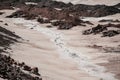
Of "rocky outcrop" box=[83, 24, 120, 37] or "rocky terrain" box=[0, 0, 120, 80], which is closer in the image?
"rocky terrain" box=[0, 0, 120, 80]

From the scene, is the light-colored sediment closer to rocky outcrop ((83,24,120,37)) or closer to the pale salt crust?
the pale salt crust

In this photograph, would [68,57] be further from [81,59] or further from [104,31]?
[104,31]

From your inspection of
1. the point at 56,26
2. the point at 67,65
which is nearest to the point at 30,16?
the point at 56,26

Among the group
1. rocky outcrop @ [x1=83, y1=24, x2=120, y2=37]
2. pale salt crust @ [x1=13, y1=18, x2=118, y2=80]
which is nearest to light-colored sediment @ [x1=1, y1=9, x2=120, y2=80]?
pale salt crust @ [x1=13, y1=18, x2=118, y2=80]

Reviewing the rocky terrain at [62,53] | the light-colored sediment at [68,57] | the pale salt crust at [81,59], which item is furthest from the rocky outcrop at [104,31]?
the pale salt crust at [81,59]

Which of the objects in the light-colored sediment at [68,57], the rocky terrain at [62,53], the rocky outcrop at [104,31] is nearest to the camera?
the rocky terrain at [62,53]

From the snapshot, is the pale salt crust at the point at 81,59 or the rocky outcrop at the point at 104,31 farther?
the rocky outcrop at the point at 104,31

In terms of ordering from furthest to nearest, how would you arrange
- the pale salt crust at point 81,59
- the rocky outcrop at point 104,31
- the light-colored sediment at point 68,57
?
the rocky outcrop at point 104,31, the pale salt crust at point 81,59, the light-colored sediment at point 68,57

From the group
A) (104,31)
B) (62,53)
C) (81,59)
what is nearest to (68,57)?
(81,59)

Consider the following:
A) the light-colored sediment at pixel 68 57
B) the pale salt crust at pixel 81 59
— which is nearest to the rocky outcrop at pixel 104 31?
the light-colored sediment at pixel 68 57

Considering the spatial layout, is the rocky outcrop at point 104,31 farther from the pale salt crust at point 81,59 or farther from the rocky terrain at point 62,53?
the pale salt crust at point 81,59

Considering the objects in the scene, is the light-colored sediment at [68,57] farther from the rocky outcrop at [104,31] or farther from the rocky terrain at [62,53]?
the rocky outcrop at [104,31]
